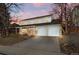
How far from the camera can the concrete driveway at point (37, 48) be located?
12.6 ft

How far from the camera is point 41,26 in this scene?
387cm

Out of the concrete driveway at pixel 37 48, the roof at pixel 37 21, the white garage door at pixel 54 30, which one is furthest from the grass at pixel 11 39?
the white garage door at pixel 54 30

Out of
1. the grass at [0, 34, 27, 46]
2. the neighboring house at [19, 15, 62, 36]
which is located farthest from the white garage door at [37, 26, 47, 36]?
the grass at [0, 34, 27, 46]

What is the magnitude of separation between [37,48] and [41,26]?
0.29 m

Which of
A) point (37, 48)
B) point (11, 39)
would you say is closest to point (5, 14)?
point (11, 39)

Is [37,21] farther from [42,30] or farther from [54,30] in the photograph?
[54,30]

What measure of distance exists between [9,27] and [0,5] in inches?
12.3

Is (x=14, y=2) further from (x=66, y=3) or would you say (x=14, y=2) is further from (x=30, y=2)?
(x=66, y=3)

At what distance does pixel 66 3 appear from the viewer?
3832 mm

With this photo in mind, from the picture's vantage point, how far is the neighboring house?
385cm

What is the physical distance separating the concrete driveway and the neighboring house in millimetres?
82

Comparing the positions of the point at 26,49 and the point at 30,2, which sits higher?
the point at 30,2
